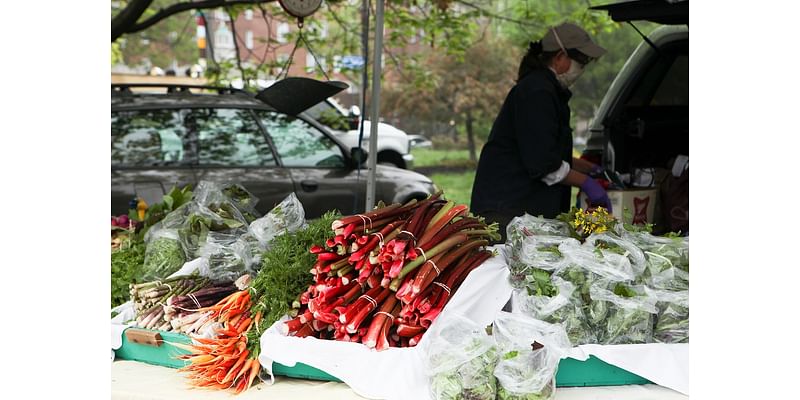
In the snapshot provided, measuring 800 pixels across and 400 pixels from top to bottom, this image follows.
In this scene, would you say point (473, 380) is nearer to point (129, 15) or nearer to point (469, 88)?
point (129, 15)

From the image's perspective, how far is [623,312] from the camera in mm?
2918

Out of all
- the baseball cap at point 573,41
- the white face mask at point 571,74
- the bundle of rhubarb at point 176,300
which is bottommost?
the bundle of rhubarb at point 176,300

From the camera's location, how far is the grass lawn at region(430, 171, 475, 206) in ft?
46.9

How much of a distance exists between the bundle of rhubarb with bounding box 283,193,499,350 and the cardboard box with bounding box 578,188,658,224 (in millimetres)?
2524

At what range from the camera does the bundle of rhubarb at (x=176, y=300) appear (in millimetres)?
3393

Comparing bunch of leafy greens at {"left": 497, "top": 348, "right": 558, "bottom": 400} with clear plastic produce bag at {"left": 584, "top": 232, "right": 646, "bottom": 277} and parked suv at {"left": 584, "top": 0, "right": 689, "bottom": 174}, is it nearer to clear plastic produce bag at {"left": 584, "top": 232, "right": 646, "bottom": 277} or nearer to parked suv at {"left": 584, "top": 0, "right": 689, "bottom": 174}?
clear plastic produce bag at {"left": 584, "top": 232, "right": 646, "bottom": 277}

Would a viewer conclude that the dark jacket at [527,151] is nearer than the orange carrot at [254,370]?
Answer: No

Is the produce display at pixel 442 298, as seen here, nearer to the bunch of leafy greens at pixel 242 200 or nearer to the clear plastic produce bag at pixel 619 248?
the clear plastic produce bag at pixel 619 248

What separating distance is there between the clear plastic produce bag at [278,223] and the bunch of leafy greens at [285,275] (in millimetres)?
437

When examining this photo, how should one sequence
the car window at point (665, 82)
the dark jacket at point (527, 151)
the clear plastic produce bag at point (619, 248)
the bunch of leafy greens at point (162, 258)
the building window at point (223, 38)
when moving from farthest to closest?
1. the building window at point (223, 38)
2. the car window at point (665, 82)
3. the dark jacket at point (527, 151)
4. the bunch of leafy greens at point (162, 258)
5. the clear plastic produce bag at point (619, 248)

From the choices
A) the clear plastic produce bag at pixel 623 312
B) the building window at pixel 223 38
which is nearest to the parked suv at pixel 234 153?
the clear plastic produce bag at pixel 623 312

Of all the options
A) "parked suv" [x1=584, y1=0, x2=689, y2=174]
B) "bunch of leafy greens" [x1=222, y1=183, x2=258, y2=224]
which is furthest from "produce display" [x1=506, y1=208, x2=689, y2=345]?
"parked suv" [x1=584, y1=0, x2=689, y2=174]

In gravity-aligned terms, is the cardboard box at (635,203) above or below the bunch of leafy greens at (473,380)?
above

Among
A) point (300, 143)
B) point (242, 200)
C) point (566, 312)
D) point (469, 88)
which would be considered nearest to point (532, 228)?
point (566, 312)
